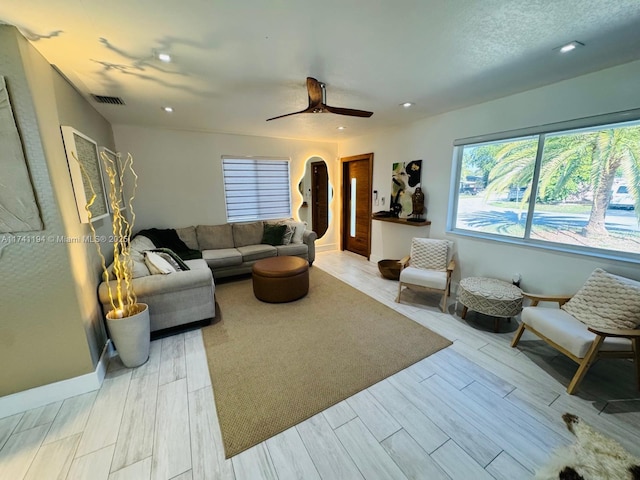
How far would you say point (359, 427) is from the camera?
1631 mm

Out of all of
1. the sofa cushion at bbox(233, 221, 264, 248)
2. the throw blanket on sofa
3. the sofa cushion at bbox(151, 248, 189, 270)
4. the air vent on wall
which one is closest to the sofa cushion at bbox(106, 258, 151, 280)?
the sofa cushion at bbox(151, 248, 189, 270)

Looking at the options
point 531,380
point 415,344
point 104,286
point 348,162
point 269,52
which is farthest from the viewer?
point 348,162

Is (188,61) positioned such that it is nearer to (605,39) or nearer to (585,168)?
(605,39)

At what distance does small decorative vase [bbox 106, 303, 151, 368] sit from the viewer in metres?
2.06

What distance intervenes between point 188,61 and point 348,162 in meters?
3.95

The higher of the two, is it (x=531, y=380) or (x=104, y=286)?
(x=104, y=286)

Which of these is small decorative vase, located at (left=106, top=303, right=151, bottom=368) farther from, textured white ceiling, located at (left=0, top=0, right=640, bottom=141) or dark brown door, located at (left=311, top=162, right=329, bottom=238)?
dark brown door, located at (left=311, top=162, right=329, bottom=238)

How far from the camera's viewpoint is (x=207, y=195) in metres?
4.59

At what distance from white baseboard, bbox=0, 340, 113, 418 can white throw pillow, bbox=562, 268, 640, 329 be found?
3.97 metres

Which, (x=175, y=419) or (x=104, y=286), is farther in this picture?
(x=104, y=286)

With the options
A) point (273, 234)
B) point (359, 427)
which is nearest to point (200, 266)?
point (273, 234)

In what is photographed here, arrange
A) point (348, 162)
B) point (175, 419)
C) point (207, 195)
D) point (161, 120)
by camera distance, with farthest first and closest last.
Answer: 1. point (348, 162)
2. point (207, 195)
3. point (161, 120)
4. point (175, 419)

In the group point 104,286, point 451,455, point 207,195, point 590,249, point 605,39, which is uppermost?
point 605,39

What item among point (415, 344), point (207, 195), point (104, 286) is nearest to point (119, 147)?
point (207, 195)
